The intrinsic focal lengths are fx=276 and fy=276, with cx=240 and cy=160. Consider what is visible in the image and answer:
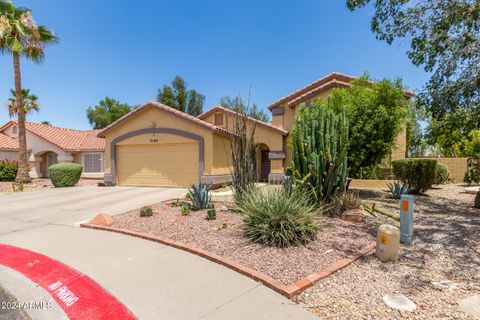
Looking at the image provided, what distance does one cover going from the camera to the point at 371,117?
1130cm

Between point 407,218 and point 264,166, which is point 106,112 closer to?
point 264,166

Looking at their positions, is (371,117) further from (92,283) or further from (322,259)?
(92,283)

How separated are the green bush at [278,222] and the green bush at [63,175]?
49.5ft

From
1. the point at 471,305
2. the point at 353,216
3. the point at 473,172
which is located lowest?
the point at 471,305

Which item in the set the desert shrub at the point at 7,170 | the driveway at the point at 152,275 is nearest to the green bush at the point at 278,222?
the driveway at the point at 152,275

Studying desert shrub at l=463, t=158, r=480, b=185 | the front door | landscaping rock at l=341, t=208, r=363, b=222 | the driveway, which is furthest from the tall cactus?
desert shrub at l=463, t=158, r=480, b=185

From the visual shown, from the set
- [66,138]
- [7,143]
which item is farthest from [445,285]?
[7,143]

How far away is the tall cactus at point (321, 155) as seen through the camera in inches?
289

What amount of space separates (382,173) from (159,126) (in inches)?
527

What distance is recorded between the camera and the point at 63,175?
1672 centimetres

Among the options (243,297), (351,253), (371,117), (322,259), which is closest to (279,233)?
(322,259)

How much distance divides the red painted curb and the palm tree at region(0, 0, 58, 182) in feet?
53.2

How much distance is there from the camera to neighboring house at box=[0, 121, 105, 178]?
887 inches

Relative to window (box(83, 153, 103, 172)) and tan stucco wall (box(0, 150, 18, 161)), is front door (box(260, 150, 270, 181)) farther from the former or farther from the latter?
tan stucco wall (box(0, 150, 18, 161))
